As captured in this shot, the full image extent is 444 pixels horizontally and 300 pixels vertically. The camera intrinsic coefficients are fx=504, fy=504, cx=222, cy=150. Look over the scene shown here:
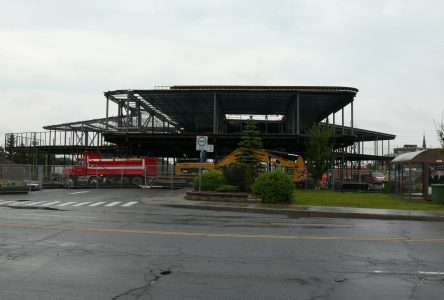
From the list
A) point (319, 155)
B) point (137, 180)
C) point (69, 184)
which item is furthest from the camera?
point (137, 180)

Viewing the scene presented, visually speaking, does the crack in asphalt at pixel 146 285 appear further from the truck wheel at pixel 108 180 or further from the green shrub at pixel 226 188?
the truck wheel at pixel 108 180

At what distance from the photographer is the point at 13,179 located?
32656 mm

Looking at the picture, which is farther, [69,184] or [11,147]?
[11,147]

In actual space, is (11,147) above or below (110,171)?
above

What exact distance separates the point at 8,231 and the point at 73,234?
188 centimetres

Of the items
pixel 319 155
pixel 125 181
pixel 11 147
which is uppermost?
pixel 11 147

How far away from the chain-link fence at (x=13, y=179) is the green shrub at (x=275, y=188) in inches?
667

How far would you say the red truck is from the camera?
42.6 metres

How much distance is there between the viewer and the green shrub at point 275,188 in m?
23.1

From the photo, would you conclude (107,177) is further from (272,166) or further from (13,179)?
(272,166)

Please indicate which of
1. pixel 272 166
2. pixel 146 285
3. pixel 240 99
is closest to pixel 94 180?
pixel 272 166

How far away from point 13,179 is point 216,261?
27.4 m

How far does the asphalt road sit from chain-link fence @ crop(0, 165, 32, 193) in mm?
18752

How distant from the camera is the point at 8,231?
41.6ft
